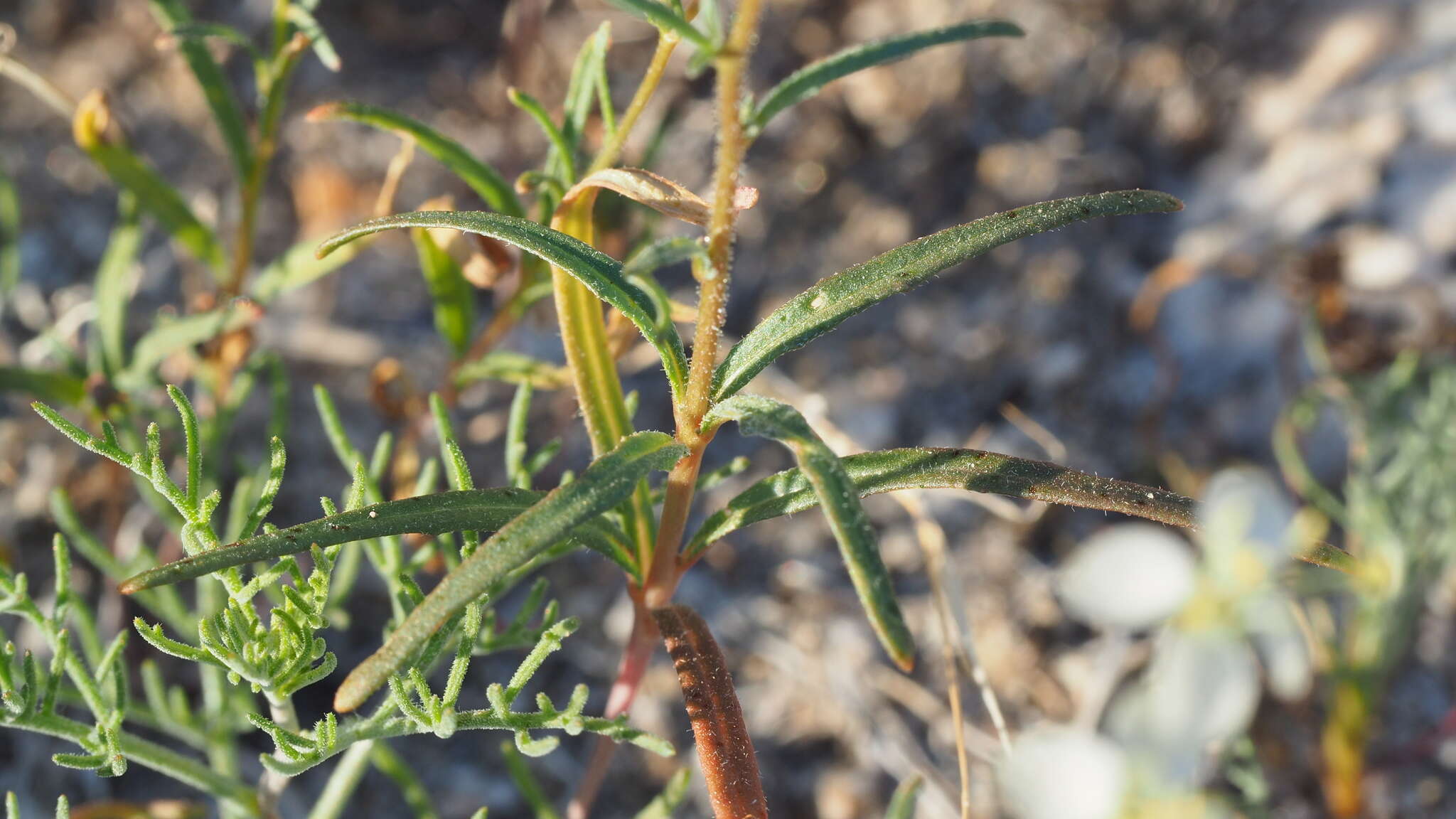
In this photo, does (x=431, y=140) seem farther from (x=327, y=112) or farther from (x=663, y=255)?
(x=663, y=255)

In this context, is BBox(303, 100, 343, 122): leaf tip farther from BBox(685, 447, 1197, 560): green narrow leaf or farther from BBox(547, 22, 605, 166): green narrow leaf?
BBox(685, 447, 1197, 560): green narrow leaf

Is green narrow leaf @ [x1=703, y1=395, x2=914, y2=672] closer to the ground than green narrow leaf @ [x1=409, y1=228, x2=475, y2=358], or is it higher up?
closer to the ground

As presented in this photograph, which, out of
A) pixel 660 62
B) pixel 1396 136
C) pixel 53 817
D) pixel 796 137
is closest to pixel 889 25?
pixel 796 137

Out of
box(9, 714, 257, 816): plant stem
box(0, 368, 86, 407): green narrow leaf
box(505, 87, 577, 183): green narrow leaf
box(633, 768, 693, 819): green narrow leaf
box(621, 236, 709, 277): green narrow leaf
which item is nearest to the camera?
box(621, 236, 709, 277): green narrow leaf

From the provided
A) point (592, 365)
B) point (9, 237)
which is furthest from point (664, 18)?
point (9, 237)

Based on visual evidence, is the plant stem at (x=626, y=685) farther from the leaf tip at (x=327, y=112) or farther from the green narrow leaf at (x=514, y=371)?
the leaf tip at (x=327, y=112)

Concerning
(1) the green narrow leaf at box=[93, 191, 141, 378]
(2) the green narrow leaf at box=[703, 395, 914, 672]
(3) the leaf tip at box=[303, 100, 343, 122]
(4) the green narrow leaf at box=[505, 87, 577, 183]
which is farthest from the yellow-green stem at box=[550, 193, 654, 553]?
(1) the green narrow leaf at box=[93, 191, 141, 378]
